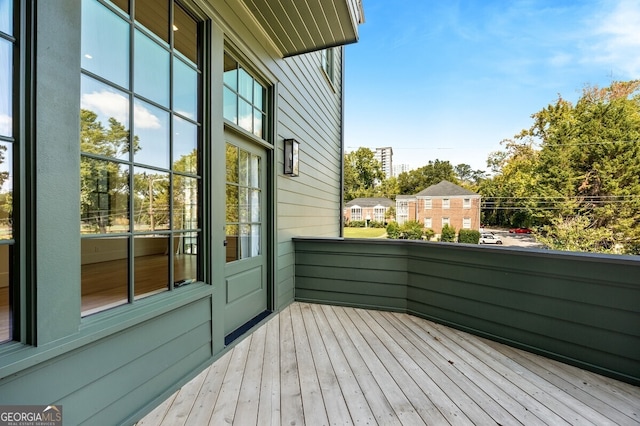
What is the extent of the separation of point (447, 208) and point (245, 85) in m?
25.5

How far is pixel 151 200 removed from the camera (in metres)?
1.63

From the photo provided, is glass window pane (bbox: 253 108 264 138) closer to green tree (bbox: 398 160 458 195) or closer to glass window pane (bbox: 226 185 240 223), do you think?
glass window pane (bbox: 226 185 240 223)

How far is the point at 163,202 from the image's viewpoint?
1.71 meters

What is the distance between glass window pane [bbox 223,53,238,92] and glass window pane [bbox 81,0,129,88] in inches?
36.0

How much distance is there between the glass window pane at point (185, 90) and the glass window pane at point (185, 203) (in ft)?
1.54

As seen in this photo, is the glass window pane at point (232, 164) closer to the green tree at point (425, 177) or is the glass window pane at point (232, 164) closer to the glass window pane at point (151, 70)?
the glass window pane at point (151, 70)

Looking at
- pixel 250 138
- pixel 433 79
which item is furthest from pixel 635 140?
pixel 250 138

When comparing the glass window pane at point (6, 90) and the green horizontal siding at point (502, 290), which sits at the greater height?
the glass window pane at point (6, 90)

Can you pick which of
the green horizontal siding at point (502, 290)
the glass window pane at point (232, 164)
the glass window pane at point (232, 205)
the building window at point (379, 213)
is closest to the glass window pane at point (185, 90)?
the glass window pane at point (232, 164)

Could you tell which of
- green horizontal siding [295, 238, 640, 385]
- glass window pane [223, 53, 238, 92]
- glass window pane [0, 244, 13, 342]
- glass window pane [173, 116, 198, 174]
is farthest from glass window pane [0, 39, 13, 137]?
green horizontal siding [295, 238, 640, 385]

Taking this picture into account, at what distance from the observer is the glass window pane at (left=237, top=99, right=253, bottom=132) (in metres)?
2.47

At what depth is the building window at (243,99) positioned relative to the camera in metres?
2.32

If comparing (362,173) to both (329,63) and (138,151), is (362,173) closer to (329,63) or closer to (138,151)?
(329,63)

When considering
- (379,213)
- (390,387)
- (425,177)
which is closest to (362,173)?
(379,213)
